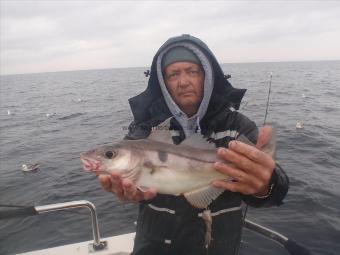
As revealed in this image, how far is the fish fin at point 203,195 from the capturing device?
407 centimetres

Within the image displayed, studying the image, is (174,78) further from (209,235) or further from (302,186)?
(302,186)

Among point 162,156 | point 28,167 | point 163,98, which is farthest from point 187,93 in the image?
point 28,167

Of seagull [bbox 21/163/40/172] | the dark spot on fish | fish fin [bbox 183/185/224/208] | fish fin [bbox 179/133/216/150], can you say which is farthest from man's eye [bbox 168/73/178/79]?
seagull [bbox 21/163/40/172]

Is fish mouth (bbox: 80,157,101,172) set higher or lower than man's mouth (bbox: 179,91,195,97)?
lower

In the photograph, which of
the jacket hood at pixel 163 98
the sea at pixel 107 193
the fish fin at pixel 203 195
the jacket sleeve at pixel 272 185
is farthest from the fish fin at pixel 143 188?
the sea at pixel 107 193

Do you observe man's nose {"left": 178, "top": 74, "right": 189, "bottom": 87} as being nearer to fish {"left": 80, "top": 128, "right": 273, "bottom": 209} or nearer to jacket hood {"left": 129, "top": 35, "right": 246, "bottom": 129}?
jacket hood {"left": 129, "top": 35, "right": 246, "bottom": 129}

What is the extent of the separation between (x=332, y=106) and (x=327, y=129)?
11.2 meters

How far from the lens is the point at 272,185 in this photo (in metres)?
3.85

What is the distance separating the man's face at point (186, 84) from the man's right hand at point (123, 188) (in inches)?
70.9

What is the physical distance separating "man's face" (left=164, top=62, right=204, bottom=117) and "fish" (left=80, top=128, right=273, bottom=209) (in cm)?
140

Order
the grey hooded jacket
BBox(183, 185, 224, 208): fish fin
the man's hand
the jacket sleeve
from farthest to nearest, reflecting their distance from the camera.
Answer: the grey hooded jacket < BBox(183, 185, 224, 208): fish fin < the jacket sleeve < the man's hand

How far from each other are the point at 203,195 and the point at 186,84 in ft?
6.06

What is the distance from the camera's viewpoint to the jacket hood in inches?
208

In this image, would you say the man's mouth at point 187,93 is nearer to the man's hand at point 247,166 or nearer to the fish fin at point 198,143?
the fish fin at point 198,143
